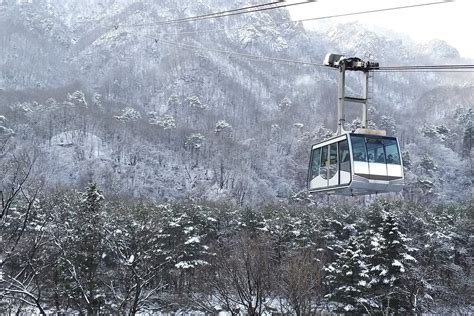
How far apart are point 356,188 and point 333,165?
3.78 feet

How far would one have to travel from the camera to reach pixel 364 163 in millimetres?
13336

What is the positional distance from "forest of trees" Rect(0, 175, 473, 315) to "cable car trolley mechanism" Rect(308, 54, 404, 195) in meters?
8.34

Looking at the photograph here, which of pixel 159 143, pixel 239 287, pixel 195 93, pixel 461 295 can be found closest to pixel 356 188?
pixel 239 287

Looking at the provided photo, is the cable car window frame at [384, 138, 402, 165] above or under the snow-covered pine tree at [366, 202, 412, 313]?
above

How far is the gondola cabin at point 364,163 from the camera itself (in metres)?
13.2

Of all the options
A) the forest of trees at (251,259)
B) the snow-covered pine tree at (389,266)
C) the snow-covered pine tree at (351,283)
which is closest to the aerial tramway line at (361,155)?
the forest of trees at (251,259)

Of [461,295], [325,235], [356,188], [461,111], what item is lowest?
[461,295]

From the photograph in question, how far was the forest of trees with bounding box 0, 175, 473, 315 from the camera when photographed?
2731 centimetres

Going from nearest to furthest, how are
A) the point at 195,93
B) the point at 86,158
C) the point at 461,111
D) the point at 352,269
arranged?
the point at 352,269, the point at 86,158, the point at 461,111, the point at 195,93

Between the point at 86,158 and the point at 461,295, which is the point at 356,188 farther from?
the point at 86,158

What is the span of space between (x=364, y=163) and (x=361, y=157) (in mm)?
189

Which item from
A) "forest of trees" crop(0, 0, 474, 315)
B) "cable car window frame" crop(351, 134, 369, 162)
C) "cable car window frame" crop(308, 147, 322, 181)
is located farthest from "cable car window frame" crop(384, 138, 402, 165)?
"cable car window frame" crop(308, 147, 322, 181)

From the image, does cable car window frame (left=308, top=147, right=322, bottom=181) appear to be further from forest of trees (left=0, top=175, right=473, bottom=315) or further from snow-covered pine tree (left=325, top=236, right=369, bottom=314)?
snow-covered pine tree (left=325, top=236, right=369, bottom=314)

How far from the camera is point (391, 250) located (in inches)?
1276
